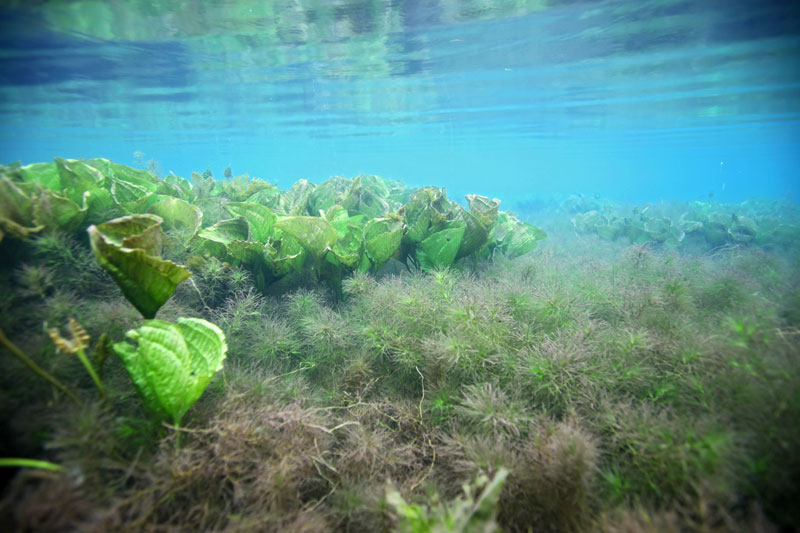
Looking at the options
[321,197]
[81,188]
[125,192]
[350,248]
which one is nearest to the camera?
[81,188]

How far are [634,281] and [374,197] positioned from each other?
10.9ft

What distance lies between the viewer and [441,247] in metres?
3.42

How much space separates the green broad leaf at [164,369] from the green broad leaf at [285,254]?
49.8 inches

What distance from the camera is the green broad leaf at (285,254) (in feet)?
9.78

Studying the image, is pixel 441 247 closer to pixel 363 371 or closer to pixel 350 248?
pixel 350 248

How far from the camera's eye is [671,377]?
1953 mm

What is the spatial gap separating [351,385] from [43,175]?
132 inches

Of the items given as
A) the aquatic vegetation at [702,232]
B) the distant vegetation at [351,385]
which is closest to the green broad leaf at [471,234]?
the distant vegetation at [351,385]

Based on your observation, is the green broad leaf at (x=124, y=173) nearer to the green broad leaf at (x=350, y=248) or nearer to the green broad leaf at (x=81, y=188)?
the green broad leaf at (x=81, y=188)

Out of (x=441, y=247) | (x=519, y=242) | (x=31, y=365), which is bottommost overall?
(x=519, y=242)

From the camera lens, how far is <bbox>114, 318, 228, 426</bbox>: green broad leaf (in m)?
1.63

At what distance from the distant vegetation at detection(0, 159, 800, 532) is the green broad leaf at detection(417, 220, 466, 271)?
2 centimetres

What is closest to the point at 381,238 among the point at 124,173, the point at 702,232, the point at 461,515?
the point at 461,515

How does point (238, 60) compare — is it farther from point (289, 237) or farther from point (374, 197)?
point (289, 237)
